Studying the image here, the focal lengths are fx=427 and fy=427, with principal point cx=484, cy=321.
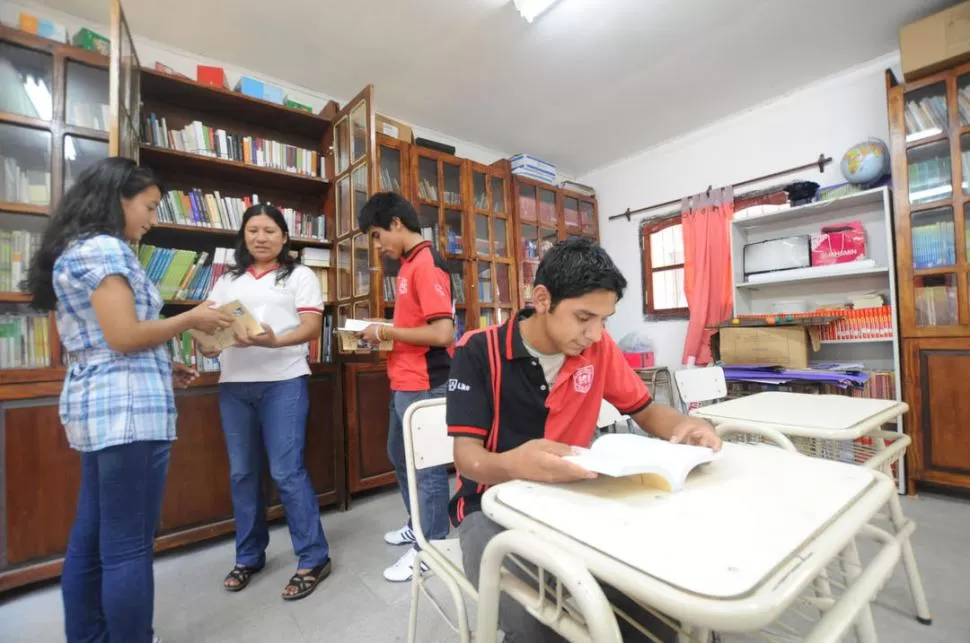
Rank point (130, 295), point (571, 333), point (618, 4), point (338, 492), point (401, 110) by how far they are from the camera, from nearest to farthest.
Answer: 1. point (571, 333)
2. point (130, 295)
3. point (618, 4)
4. point (338, 492)
5. point (401, 110)

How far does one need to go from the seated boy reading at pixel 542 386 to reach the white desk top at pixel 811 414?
42 centimetres

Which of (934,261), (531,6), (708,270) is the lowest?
(934,261)

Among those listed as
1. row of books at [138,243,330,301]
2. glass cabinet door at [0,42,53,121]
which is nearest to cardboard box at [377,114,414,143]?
row of books at [138,243,330,301]

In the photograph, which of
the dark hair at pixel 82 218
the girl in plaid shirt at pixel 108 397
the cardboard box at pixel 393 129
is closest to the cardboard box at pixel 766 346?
the cardboard box at pixel 393 129

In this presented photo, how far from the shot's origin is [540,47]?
2592 millimetres

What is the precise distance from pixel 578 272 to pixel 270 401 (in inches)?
51.6

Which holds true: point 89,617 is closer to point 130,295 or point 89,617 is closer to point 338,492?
point 130,295

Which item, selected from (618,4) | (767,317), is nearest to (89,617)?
(618,4)

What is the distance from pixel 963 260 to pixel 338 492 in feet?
11.8

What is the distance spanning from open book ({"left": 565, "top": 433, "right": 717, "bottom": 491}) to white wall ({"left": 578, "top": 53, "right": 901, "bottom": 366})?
129 inches

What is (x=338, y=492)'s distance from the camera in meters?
2.42

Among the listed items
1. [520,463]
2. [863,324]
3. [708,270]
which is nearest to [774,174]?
[708,270]

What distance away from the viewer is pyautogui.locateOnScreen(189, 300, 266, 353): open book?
4.48 ft

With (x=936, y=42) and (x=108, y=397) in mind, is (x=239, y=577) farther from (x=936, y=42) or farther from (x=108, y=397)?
(x=936, y=42)
